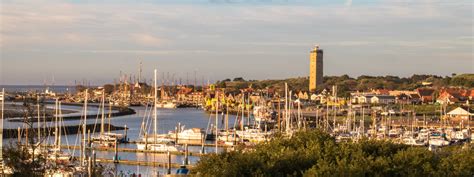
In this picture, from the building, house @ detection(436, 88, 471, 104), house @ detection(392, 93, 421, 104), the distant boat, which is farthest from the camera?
the building

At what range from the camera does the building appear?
373ft

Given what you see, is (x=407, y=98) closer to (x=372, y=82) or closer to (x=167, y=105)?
(x=167, y=105)

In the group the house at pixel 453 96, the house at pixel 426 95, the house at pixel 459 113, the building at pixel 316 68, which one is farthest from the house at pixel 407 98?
the building at pixel 316 68

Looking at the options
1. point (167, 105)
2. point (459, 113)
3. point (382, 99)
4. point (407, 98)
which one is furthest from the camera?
point (167, 105)

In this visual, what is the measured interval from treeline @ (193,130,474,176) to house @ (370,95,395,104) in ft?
218

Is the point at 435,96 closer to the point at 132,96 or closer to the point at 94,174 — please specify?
the point at 132,96

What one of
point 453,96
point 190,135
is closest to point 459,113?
point 453,96

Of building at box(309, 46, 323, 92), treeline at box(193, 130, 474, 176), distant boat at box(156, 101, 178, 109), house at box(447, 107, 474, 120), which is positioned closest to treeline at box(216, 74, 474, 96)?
building at box(309, 46, 323, 92)

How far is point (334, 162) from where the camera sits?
16391 millimetres

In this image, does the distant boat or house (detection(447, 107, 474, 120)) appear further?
the distant boat

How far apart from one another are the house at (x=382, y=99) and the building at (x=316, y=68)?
86.4 ft

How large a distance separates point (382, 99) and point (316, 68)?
28295 mm

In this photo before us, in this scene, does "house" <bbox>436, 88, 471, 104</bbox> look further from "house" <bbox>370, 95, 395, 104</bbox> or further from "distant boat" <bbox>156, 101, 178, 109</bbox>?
"distant boat" <bbox>156, 101, 178, 109</bbox>

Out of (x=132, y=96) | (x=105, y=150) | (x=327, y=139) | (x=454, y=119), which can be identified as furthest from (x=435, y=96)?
(x=327, y=139)
